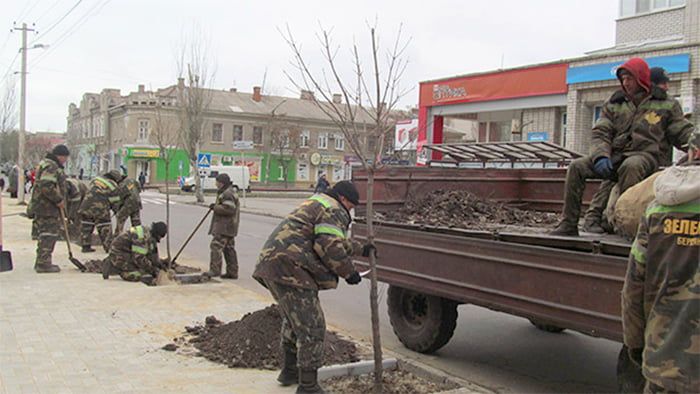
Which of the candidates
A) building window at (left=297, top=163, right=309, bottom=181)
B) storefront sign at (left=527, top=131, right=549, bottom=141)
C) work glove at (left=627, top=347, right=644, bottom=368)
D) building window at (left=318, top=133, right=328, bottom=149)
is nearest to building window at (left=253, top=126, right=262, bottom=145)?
building window at (left=297, top=163, right=309, bottom=181)

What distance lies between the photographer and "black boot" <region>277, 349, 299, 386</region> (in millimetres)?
5059

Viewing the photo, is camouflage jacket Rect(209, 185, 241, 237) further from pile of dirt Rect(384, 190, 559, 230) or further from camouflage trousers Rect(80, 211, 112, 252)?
pile of dirt Rect(384, 190, 559, 230)

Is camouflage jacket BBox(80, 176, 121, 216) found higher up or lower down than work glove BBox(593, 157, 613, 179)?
lower down

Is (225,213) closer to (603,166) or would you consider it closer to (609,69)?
(603,166)

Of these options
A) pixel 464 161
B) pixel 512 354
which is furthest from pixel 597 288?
pixel 464 161

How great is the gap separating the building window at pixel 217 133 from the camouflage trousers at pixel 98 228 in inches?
1798

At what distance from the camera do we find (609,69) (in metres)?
16.5

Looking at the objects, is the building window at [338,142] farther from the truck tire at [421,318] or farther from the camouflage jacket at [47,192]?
the truck tire at [421,318]

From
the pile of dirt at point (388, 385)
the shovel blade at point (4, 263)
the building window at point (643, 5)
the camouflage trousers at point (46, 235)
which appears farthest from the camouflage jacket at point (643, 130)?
the building window at point (643, 5)

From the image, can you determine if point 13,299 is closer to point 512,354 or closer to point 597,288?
point 512,354

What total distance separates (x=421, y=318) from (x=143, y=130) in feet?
183

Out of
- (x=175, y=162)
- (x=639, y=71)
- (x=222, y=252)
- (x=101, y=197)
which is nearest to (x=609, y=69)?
(x=222, y=252)

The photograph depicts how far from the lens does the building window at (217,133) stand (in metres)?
57.8

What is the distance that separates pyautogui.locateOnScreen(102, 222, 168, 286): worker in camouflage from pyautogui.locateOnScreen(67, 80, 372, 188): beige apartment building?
4500cm
